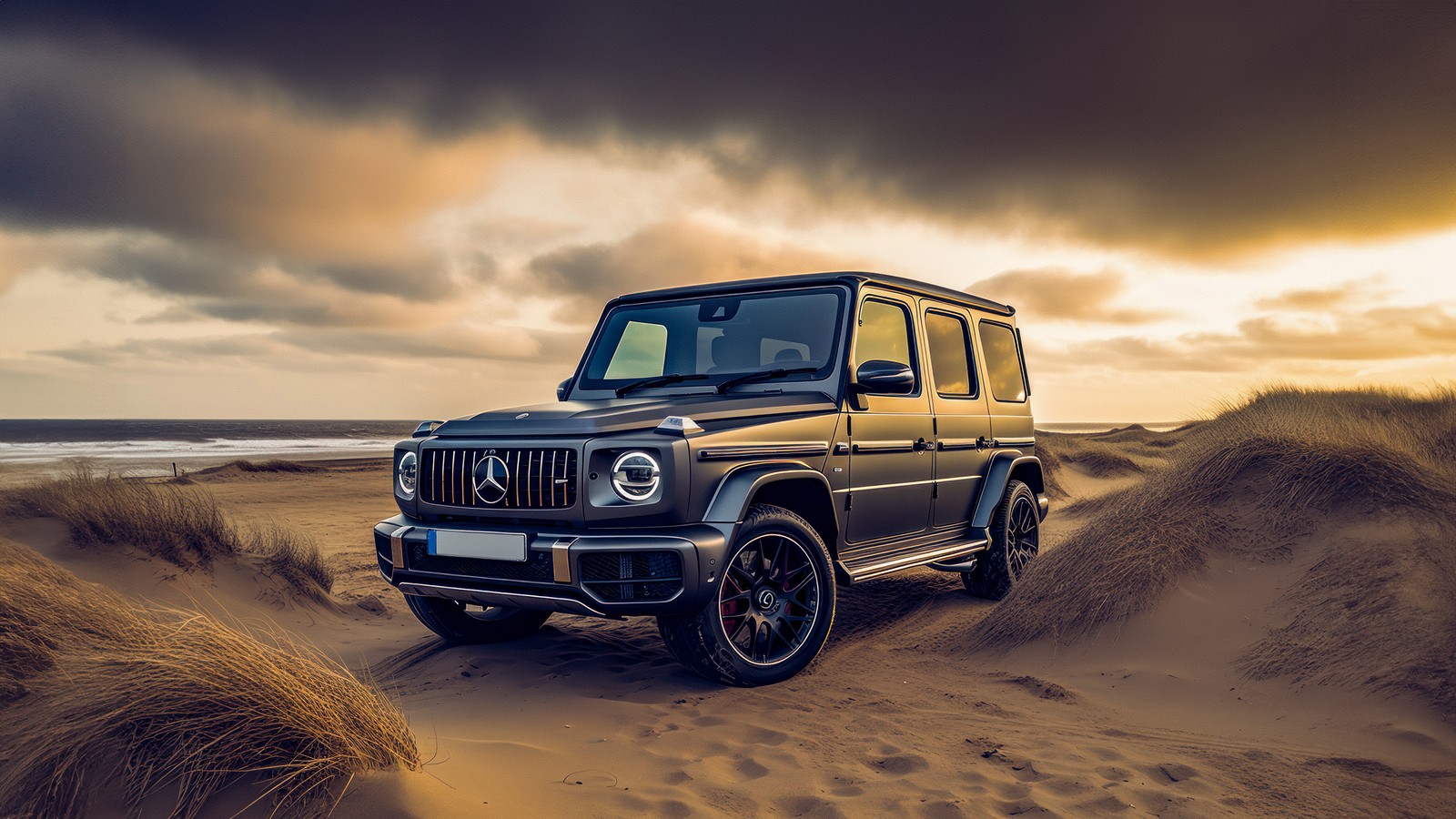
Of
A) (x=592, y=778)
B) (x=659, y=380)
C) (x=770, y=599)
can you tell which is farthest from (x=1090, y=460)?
(x=592, y=778)

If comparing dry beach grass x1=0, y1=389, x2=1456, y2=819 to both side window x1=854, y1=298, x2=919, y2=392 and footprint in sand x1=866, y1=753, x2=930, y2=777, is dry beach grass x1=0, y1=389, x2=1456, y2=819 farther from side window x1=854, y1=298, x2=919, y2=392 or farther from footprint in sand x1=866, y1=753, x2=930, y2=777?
side window x1=854, y1=298, x2=919, y2=392

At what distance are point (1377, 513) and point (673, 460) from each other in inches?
167

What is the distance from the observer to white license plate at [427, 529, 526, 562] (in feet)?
14.4

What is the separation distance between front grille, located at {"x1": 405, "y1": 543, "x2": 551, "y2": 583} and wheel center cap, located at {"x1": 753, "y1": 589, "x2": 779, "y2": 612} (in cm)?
110

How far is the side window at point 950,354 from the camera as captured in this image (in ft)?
21.0

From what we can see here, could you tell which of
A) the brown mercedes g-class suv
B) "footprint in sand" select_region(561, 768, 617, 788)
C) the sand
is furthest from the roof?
"footprint in sand" select_region(561, 768, 617, 788)

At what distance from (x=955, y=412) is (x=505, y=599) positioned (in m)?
3.58

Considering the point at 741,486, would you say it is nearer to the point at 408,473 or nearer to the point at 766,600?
the point at 766,600

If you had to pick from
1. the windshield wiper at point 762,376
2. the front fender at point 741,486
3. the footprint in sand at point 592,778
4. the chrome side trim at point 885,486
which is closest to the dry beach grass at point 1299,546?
the chrome side trim at point 885,486

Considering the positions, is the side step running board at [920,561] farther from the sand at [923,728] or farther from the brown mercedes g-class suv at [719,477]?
the sand at [923,728]

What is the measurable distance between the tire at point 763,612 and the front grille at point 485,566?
0.65 m

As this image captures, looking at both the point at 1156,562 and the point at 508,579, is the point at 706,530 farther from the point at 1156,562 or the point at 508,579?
the point at 1156,562

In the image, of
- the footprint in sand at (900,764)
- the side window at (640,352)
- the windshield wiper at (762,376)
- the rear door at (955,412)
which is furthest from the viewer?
the rear door at (955,412)

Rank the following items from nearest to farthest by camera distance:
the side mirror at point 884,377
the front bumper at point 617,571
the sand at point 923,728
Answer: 1. the sand at point 923,728
2. the front bumper at point 617,571
3. the side mirror at point 884,377
